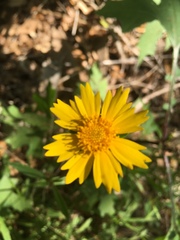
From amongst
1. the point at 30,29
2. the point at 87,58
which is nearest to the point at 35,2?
the point at 30,29

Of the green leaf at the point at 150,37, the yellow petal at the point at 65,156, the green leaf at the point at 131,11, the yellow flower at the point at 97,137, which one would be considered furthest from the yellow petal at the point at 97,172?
the green leaf at the point at 150,37

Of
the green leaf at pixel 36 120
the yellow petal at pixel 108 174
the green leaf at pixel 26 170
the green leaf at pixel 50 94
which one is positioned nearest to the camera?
Result: the yellow petal at pixel 108 174

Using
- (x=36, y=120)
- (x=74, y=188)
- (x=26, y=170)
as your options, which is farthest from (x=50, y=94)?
(x=74, y=188)

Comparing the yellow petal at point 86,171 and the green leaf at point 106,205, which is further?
the green leaf at point 106,205

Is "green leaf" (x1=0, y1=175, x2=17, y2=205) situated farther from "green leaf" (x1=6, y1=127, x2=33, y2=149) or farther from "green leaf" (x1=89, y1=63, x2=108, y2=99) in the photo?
"green leaf" (x1=89, y1=63, x2=108, y2=99)

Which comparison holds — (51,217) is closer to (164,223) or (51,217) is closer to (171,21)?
(164,223)

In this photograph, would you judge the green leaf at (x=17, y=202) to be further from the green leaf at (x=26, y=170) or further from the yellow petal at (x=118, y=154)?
the yellow petal at (x=118, y=154)

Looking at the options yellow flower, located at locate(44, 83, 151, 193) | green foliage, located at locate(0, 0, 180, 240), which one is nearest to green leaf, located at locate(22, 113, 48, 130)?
green foliage, located at locate(0, 0, 180, 240)
